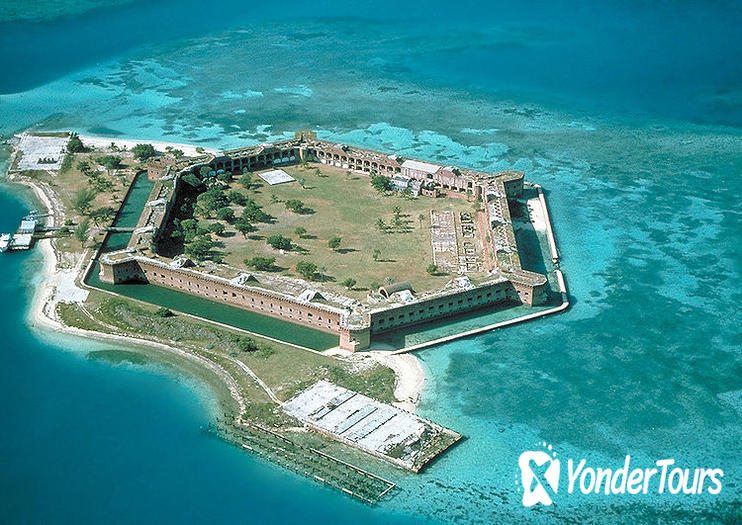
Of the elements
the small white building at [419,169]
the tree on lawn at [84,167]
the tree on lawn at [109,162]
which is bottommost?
the tree on lawn at [84,167]

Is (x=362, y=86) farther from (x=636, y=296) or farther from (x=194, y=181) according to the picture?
(x=636, y=296)

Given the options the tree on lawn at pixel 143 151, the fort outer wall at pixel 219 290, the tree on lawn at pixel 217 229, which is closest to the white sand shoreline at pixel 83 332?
the fort outer wall at pixel 219 290

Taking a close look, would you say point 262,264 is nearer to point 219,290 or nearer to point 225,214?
point 219,290

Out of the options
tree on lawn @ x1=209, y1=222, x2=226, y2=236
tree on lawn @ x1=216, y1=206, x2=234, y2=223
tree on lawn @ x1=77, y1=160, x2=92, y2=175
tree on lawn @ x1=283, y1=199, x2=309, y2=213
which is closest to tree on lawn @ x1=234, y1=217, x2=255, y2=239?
tree on lawn @ x1=209, y1=222, x2=226, y2=236

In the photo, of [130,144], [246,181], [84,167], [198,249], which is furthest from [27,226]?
[130,144]

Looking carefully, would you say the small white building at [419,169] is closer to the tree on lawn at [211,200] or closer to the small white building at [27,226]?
the tree on lawn at [211,200]

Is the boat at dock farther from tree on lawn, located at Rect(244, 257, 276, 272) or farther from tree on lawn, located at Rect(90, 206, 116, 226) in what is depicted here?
tree on lawn, located at Rect(244, 257, 276, 272)

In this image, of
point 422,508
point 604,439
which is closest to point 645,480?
point 604,439
